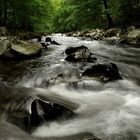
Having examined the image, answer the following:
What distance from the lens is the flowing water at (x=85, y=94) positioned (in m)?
4.94

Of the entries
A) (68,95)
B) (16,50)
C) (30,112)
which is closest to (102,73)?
(68,95)

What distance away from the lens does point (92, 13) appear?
2734 cm

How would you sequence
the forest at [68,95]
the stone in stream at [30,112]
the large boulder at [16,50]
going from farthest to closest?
1. the large boulder at [16,50]
2. the stone in stream at [30,112]
3. the forest at [68,95]

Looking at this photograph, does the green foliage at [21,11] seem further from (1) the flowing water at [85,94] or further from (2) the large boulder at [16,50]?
(1) the flowing water at [85,94]

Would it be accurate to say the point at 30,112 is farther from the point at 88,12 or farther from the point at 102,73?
the point at 88,12

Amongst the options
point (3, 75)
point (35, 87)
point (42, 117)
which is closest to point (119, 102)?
point (42, 117)

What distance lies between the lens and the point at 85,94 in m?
7.09

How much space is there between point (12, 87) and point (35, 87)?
2.32ft

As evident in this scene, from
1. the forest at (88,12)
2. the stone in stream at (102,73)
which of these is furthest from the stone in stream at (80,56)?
the forest at (88,12)

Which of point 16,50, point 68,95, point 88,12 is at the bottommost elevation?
point 68,95

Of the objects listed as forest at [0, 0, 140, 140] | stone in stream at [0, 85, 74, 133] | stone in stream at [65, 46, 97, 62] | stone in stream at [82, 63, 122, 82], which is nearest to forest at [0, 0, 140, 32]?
forest at [0, 0, 140, 140]

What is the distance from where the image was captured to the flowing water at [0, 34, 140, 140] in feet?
16.2

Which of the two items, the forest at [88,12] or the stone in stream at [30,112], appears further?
the forest at [88,12]

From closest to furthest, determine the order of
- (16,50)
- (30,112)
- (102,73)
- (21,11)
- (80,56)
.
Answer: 1. (30,112)
2. (102,73)
3. (80,56)
4. (16,50)
5. (21,11)
